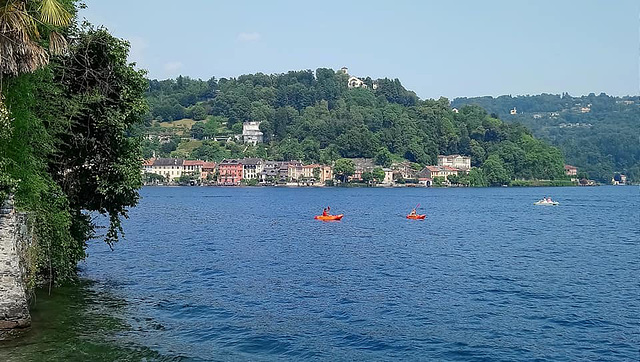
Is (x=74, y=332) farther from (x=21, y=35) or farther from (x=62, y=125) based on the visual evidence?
(x=21, y=35)

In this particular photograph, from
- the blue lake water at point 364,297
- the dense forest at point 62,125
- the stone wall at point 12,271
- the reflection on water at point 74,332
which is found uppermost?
the dense forest at point 62,125

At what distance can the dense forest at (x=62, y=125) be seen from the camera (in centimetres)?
2250

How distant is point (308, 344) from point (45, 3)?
14.7m

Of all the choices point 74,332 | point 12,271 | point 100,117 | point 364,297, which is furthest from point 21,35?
point 364,297

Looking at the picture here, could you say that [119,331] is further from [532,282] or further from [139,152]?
[532,282]

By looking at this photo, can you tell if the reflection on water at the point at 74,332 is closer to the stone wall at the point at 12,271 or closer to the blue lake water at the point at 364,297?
the blue lake water at the point at 364,297

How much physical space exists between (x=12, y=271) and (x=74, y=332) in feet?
12.3

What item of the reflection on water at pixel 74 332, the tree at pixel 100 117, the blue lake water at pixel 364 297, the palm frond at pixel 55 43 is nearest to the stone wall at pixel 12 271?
the reflection on water at pixel 74 332

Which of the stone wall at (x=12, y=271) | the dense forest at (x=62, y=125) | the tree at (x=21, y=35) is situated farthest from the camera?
the dense forest at (x=62, y=125)

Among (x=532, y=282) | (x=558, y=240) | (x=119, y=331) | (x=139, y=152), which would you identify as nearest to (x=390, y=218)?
(x=558, y=240)

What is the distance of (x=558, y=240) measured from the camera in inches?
2507

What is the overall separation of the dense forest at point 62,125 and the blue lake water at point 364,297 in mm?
3504

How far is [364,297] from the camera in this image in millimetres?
34250

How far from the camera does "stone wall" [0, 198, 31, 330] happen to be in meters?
21.6
